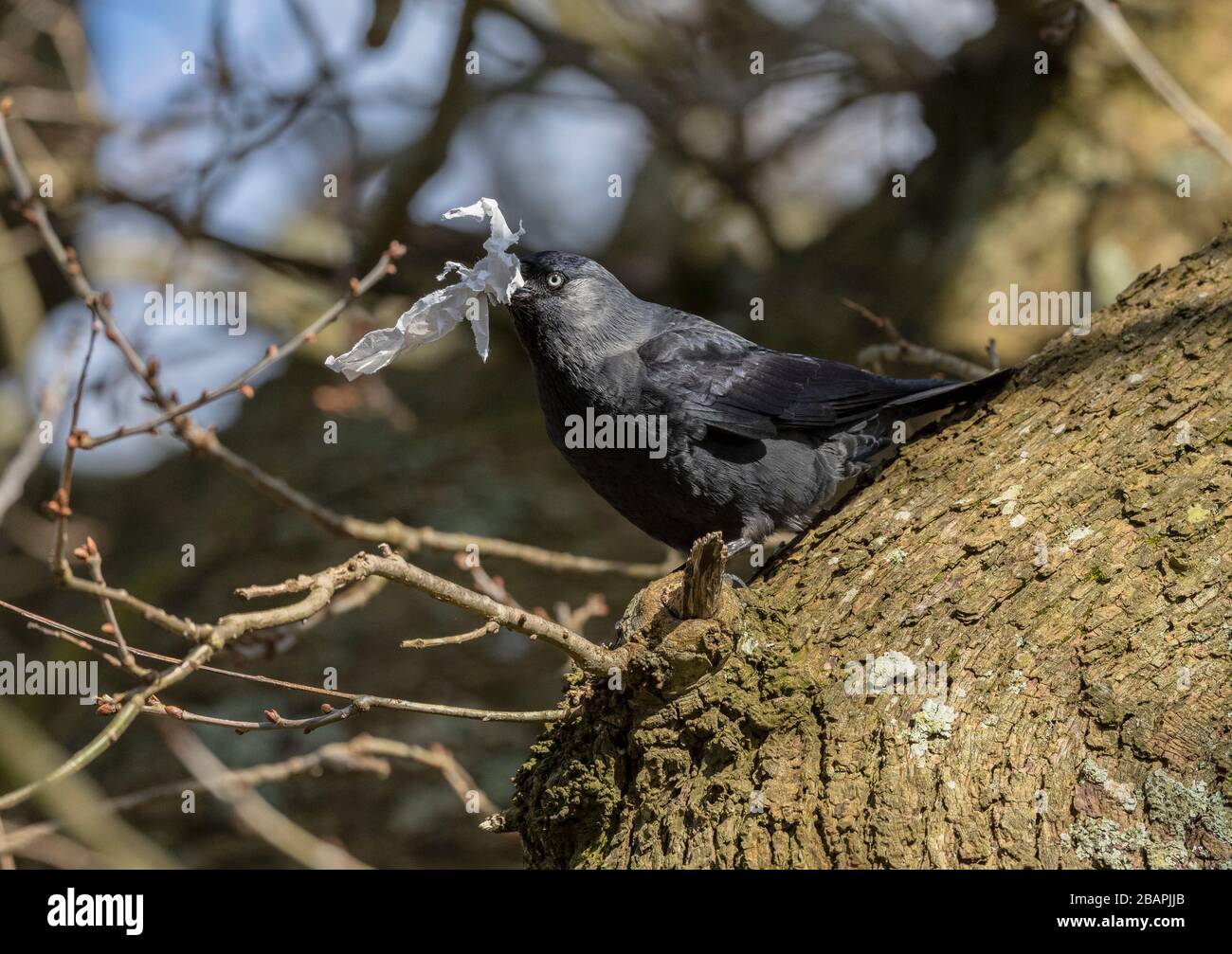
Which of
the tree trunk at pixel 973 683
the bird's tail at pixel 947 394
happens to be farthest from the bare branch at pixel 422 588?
the bird's tail at pixel 947 394

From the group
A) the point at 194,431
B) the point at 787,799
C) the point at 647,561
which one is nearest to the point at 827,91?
the point at 647,561

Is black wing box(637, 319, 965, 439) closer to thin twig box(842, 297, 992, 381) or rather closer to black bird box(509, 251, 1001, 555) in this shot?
black bird box(509, 251, 1001, 555)

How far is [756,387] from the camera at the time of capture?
4297mm

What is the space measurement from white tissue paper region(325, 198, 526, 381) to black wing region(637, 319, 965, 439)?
679 mm

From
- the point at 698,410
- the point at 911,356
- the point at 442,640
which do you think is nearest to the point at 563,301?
the point at 698,410

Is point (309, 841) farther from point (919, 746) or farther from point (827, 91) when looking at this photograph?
point (827, 91)

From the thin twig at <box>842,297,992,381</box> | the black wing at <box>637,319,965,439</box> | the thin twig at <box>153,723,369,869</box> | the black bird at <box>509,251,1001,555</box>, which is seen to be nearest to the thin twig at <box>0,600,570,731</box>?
the black bird at <box>509,251,1001,555</box>

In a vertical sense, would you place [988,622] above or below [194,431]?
below

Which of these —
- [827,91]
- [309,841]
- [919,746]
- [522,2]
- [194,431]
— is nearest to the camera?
[919,746]

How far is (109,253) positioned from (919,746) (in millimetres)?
7886

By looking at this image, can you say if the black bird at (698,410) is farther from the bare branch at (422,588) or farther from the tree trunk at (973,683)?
the bare branch at (422,588)

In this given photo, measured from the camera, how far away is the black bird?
4.05 metres

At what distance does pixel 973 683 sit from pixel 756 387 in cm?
186

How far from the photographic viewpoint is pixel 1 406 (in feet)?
29.4
